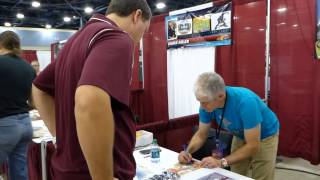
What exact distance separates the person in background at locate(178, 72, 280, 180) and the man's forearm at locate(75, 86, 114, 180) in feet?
2.97

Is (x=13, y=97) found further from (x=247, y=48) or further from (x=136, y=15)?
(x=247, y=48)

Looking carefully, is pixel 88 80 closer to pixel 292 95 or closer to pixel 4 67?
pixel 4 67

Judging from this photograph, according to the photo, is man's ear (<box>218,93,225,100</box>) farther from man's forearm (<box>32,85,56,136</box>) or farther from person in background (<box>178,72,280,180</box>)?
man's forearm (<box>32,85,56,136</box>)

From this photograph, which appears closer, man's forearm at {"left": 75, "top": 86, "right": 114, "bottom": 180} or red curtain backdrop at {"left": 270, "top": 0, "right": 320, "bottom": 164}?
man's forearm at {"left": 75, "top": 86, "right": 114, "bottom": 180}

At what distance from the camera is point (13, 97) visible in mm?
2174

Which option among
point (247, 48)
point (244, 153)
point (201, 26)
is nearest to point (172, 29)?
point (201, 26)

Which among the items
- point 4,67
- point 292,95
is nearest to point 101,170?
point 4,67

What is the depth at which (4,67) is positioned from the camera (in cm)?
210

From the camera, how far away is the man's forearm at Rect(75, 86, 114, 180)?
2.54 ft

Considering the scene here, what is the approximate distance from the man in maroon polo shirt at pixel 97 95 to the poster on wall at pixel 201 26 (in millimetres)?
2705

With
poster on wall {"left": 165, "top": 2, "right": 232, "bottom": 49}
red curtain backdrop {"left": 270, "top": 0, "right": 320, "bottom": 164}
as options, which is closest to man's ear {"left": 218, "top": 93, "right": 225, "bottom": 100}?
red curtain backdrop {"left": 270, "top": 0, "right": 320, "bottom": 164}

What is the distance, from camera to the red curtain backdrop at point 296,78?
308cm

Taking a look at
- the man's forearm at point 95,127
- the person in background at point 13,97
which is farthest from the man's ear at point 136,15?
the person in background at point 13,97

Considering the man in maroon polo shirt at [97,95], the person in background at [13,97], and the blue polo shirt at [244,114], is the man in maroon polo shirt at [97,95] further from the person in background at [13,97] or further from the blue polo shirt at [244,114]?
the person in background at [13,97]
